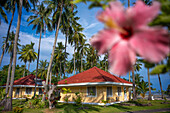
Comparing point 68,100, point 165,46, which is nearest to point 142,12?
point 165,46

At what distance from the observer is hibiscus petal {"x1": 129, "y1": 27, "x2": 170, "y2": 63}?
36cm

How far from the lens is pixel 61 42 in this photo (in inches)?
1435

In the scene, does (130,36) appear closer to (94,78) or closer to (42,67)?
(94,78)

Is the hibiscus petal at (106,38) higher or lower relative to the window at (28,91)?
higher

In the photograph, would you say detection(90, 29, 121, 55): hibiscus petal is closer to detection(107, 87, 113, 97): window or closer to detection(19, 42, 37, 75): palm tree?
detection(107, 87, 113, 97): window

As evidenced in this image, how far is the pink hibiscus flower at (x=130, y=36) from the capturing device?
376 millimetres

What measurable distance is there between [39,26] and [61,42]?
13444 mm

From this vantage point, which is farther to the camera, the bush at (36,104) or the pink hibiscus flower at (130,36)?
the bush at (36,104)

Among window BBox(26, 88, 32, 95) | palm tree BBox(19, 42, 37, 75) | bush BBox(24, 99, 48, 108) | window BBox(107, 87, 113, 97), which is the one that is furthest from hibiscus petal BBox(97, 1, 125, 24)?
palm tree BBox(19, 42, 37, 75)

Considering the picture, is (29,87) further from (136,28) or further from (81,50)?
(136,28)

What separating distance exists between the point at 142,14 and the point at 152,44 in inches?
4.8

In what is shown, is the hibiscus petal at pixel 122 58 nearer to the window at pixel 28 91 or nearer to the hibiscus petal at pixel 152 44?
→ the hibiscus petal at pixel 152 44

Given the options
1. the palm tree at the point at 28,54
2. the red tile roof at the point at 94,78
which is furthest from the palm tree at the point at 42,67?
the red tile roof at the point at 94,78

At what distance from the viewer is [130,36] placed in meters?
0.46
